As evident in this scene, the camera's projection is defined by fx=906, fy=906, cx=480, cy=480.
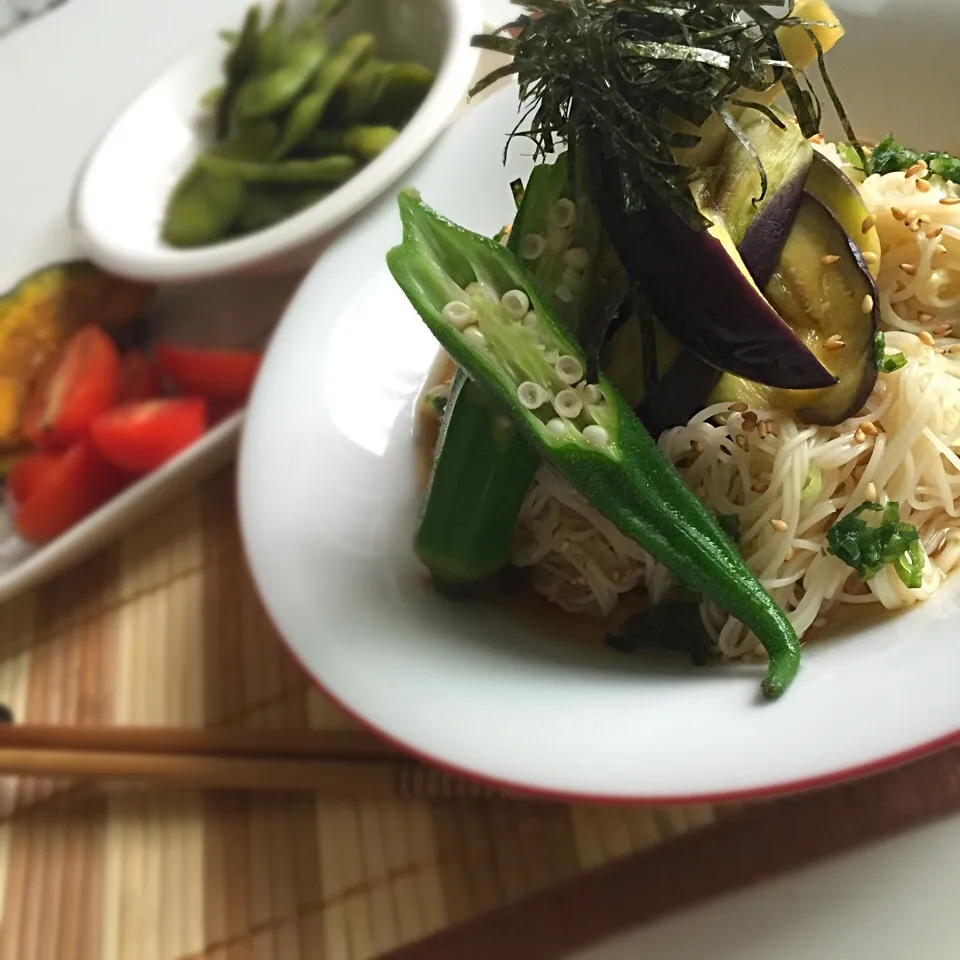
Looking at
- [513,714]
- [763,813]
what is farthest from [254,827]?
[763,813]

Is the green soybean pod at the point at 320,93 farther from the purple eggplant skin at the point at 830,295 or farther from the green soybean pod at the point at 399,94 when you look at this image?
the purple eggplant skin at the point at 830,295

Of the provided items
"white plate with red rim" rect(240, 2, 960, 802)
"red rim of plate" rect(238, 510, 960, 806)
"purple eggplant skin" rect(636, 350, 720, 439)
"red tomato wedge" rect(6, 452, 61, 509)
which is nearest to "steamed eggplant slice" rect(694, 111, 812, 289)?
"purple eggplant skin" rect(636, 350, 720, 439)

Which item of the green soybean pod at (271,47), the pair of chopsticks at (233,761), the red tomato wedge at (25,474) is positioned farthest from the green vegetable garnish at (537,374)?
the green soybean pod at (271,47)

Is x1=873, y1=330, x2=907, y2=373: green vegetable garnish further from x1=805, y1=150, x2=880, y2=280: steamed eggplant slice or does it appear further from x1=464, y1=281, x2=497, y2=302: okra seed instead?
x1=464, y1=281, x2=497, y2=302: okra seed

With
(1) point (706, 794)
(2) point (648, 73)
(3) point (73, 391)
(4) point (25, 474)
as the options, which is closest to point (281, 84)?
(3) point (73, 391)

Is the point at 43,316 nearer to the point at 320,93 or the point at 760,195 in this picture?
the point at 320,93
